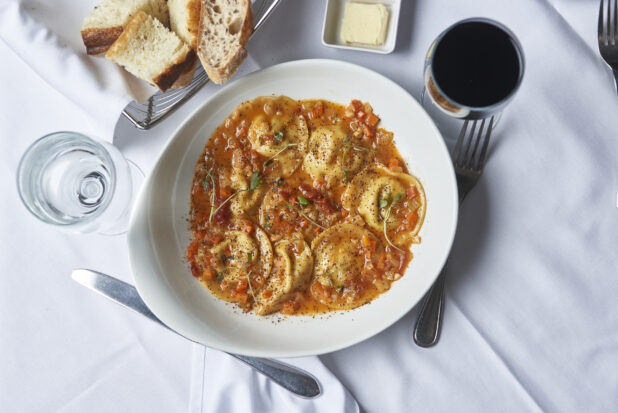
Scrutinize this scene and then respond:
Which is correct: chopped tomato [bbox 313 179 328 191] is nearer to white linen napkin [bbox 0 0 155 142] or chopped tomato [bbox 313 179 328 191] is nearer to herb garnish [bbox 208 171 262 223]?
herb garnish [bbox 208 171 262 223]

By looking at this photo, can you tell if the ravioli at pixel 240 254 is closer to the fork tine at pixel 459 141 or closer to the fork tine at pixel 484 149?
the fork tine at pixel 459 141

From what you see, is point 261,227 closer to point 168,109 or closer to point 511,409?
point 168,109

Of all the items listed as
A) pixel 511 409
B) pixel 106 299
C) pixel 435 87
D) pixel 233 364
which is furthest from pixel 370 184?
pixel 106 299

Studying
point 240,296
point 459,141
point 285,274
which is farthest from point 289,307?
point 459,141

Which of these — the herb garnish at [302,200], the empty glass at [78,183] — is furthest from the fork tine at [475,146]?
the empty glass at [78,183]

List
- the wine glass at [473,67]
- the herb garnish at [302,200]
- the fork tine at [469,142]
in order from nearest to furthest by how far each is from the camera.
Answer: the wine glass at [473,67] → the fork tine at [469,142] → the herb garnish at [302,200]

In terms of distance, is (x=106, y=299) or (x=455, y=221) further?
(x=106, y=299)
